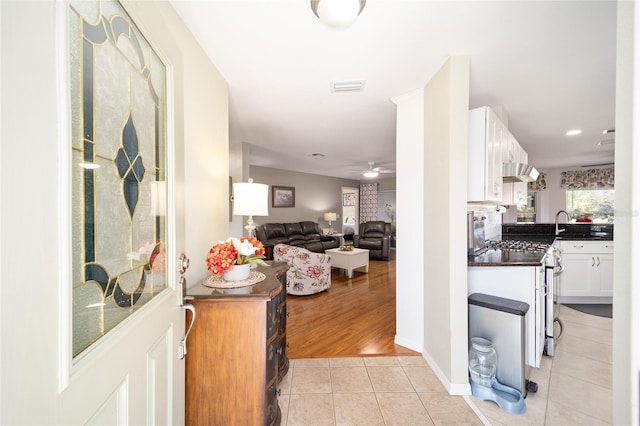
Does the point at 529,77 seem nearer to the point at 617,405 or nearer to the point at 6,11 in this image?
the point at 617,405

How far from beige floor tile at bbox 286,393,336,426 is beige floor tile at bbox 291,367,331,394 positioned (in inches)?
2.3

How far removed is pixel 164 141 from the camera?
3.41 ft

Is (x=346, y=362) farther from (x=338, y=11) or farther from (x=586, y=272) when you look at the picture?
(x=586, y=272)

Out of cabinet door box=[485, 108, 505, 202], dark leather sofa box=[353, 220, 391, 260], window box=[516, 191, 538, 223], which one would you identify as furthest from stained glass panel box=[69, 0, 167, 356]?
window box=[516, 191, 538, 223]

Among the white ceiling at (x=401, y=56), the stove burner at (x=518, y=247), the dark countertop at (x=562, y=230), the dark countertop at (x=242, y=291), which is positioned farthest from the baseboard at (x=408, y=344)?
the dark countertop at (x=562, y=230)

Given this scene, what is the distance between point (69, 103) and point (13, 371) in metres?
0.54

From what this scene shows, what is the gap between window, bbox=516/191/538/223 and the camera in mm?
6480

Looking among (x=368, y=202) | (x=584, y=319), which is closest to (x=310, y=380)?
(x=584, y=319)

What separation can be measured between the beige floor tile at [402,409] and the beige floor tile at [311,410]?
0.36m

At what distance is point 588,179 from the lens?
5.75 metres

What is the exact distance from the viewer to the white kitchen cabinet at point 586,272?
133 inches

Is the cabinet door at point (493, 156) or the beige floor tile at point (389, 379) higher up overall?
the cabinet door at point (493, 156)

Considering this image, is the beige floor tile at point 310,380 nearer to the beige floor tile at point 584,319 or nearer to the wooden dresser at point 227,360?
the wooden dresser at point 227,360

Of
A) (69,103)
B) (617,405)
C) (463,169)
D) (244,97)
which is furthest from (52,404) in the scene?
(244,97)
